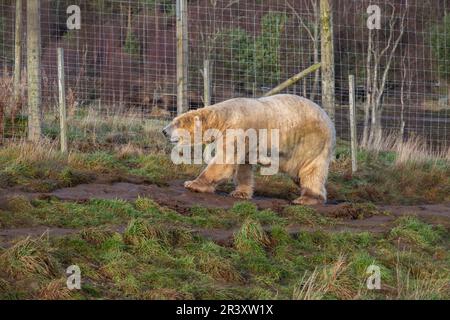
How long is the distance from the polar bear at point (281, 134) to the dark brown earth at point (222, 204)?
0.24m

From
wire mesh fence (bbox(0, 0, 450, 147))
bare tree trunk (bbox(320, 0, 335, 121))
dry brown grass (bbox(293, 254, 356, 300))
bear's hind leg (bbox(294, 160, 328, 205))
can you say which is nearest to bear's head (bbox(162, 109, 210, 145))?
bear's hind leg (bbox(294, 160, 328, 205))

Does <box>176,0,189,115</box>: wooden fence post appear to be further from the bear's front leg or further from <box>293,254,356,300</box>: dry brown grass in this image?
<box>293,254,356,300</box>: dry brown grass

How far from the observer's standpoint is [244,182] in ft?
36.2

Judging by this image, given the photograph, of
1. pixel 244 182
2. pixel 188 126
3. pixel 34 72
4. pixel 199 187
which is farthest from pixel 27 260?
pixel 34 72

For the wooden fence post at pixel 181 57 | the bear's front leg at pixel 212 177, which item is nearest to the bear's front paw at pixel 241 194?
the bear's front leg at pixel 212 177

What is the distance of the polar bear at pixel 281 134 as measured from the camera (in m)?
10.8

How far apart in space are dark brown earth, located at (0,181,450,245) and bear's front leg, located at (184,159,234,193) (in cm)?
10

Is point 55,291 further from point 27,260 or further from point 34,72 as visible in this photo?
point 34,72

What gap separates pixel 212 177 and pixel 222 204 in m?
0.48

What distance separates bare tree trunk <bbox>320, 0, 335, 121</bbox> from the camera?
1450 centimetres

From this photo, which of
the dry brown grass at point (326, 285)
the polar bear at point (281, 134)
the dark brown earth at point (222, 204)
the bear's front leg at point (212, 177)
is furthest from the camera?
the polar bear at point (281, 134)

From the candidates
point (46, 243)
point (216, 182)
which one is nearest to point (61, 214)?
point (46, 243)

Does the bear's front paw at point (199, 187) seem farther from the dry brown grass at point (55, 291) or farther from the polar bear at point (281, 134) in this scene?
the dry brown grass at point (55, 291)
